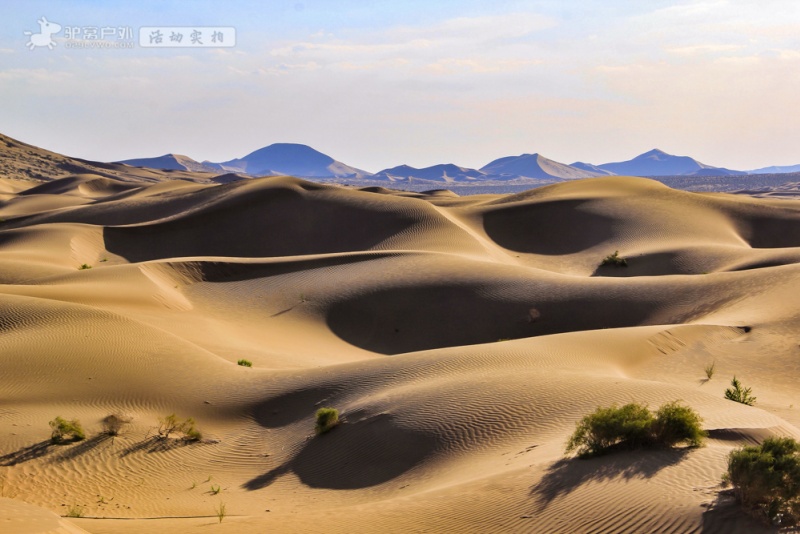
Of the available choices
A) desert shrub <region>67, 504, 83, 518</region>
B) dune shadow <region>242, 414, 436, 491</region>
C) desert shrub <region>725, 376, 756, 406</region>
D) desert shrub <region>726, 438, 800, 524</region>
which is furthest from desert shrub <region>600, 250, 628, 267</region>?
desert shrub <region>67, 504, 83, 518</region>

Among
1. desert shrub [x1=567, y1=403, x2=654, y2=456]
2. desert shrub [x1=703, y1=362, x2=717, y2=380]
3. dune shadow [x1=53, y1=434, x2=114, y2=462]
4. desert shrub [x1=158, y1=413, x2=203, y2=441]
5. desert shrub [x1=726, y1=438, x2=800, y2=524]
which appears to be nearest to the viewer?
desert shrub [x1=726, y1=438, x2=800, y2=524]

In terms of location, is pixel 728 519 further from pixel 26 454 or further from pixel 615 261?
pixel 615 261

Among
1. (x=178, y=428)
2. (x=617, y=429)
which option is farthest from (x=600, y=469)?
(x=178, y=428)

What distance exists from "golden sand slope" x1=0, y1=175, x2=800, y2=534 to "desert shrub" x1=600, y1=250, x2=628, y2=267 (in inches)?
21.9

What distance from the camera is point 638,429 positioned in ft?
30.8

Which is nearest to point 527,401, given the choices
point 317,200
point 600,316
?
point 600,316

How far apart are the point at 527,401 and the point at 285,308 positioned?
A: 58.1 ft

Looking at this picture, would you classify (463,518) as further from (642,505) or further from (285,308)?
(285,308)

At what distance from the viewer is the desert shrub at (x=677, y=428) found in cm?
924

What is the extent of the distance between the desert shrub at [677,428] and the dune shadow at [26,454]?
10.6 m

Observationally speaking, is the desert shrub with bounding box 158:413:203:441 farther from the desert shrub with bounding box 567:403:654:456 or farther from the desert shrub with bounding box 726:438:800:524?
the desert shrub with bounding box 726:438:800:524

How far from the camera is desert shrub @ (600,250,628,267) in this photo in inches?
1601

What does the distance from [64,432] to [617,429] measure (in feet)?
33.4

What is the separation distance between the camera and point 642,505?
7.57 metres
